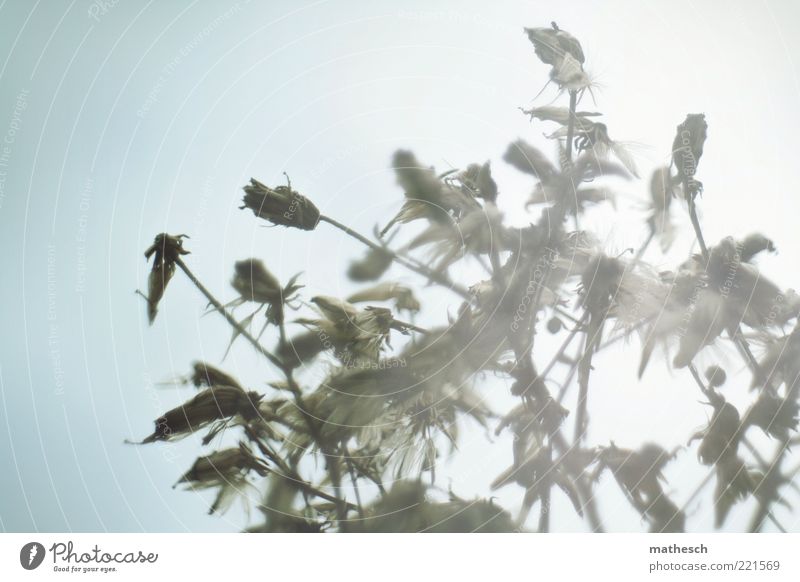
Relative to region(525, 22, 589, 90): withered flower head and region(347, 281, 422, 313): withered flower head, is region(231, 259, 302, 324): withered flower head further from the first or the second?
region(525, 22, 589, 90): withered flower head

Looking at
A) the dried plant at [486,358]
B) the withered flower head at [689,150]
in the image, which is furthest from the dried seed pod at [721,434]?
the withered flower head at [689,150]

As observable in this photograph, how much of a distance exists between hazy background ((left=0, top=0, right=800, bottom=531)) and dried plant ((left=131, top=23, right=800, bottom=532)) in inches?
1.5

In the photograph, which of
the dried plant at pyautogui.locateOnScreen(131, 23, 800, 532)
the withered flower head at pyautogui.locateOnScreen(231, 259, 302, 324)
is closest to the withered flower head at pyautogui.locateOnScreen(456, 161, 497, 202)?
Answer: the dried plant at pyautogui.locateOnScreen(131, 23, 800, 532)

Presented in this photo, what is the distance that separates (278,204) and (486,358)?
127mm

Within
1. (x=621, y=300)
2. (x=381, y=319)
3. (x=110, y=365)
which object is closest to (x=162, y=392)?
(x=110, y=365)

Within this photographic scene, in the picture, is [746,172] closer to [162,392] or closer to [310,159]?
[310,159]

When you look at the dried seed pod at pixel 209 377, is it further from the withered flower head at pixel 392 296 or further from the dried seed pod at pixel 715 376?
the dried seed pod at pixel 715 376

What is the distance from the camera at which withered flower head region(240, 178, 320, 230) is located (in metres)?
0.34

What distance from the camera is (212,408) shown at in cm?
35

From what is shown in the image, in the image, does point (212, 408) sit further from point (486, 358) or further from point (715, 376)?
point (715, 376)

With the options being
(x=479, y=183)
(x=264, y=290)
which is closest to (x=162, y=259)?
(x=264, y=290)
